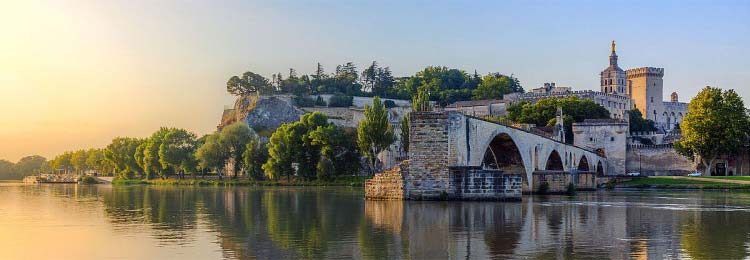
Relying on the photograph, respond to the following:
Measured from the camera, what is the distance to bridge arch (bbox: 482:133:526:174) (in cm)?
4959

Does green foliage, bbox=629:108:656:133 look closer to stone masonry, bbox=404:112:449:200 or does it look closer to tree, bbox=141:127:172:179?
tree, bbox=141:127:172:179

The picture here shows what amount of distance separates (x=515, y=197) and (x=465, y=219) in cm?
1256

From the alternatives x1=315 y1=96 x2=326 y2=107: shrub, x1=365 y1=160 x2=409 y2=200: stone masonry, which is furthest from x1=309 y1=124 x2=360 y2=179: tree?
x1=315 y1=96 x2=326 y2=107: shrub

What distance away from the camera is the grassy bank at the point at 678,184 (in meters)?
64.7

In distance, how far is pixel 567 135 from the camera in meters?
93.1

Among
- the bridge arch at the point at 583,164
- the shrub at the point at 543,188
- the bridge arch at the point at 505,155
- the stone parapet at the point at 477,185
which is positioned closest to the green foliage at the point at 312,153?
the bridge arch at the point at 583,164

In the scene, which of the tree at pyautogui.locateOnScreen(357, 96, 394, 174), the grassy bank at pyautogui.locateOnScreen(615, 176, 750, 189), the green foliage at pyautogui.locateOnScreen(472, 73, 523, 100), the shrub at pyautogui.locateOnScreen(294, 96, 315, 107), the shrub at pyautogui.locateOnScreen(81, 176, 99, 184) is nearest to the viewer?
the grassy bank at pyautogui.locateOnScreen(615, 176, 750, 189)

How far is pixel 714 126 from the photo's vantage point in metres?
77.8

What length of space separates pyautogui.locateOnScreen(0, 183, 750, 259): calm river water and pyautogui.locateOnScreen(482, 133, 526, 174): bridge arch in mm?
14742

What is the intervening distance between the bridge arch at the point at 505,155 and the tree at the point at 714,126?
33652 mm

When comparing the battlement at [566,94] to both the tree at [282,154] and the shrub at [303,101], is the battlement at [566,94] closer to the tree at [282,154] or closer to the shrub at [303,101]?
the shrub at [303,101]

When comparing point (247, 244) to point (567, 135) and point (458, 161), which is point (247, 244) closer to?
point (458, 161)

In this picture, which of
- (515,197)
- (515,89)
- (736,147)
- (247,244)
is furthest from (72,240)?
(515,89)

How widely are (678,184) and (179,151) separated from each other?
50145 millimetres
